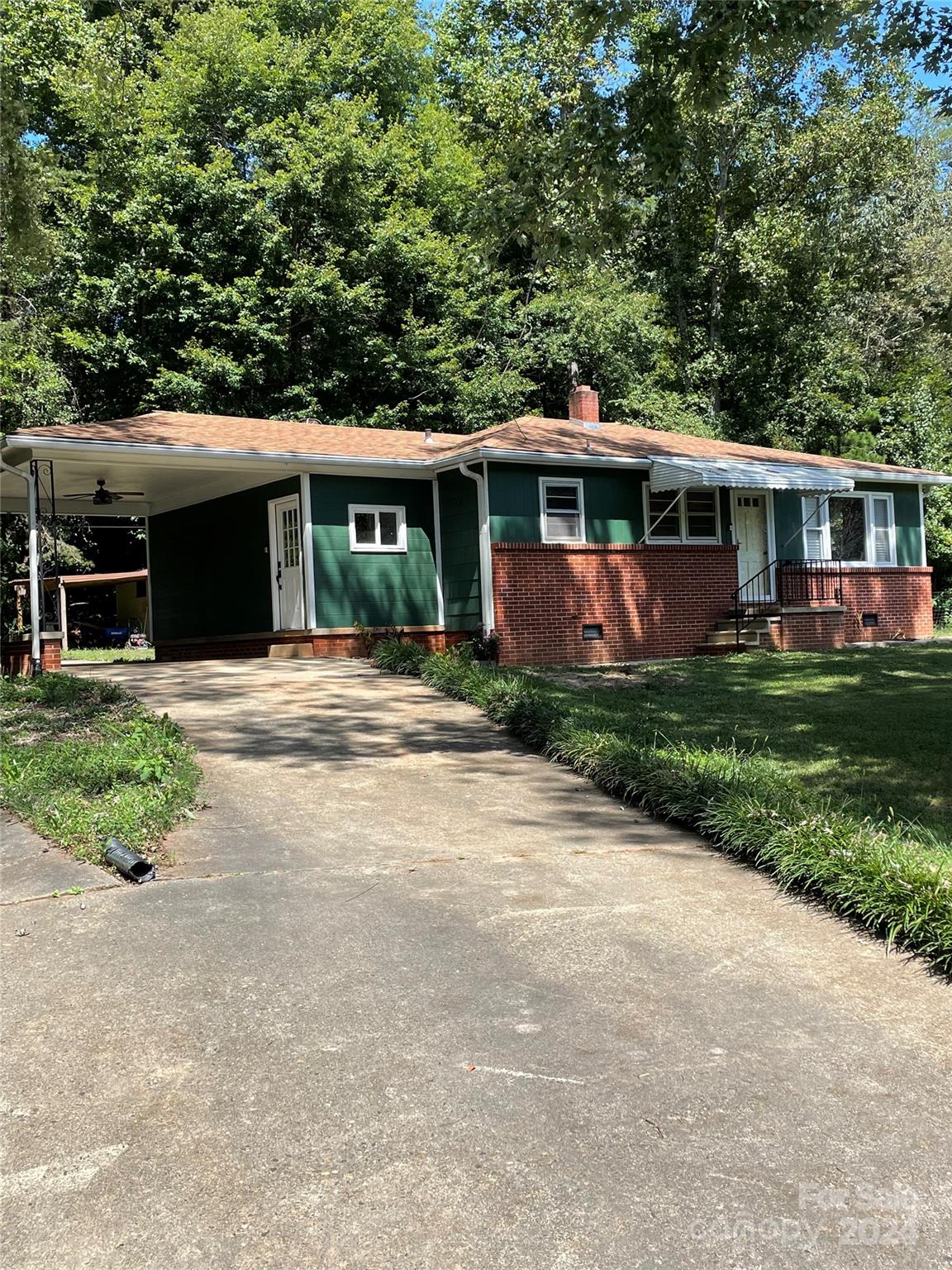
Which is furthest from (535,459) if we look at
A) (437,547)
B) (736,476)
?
(736,476)

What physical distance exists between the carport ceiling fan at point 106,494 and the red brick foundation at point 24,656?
2502 millimetres

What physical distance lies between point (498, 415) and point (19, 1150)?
84.3ft

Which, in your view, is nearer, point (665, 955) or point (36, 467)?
point (665, 955)

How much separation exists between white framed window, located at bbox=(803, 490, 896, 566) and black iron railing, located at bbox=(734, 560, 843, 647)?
0.62 meters

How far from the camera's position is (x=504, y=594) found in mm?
15859

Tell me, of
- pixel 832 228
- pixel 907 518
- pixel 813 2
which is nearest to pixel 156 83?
pixel 832 228

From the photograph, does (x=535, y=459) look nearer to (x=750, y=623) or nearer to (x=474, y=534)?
(x=474, y=534)

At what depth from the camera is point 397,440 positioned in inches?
737

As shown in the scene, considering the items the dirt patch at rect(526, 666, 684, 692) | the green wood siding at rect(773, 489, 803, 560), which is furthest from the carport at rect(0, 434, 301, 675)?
the green wood siding at rect(773, 489, 803, 560)

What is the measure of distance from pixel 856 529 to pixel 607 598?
21.9 feet

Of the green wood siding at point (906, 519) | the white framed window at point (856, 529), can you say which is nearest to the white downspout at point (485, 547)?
the white framed window at point (856, 529)

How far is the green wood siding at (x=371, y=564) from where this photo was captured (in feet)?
53.1

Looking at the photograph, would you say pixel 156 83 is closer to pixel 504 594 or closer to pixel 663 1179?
pixel 504 594

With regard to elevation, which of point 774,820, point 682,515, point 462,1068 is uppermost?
point 682,515
